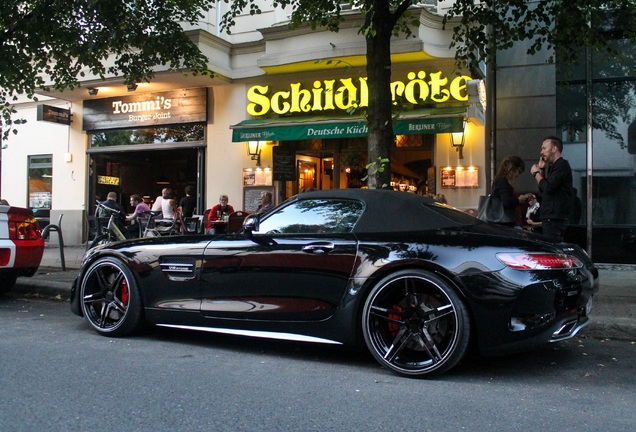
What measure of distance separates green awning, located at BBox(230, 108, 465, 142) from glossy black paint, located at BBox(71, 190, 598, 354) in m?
5.88

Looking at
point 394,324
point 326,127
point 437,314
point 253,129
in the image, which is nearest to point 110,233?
point 253,129

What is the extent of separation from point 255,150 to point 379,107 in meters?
6.20

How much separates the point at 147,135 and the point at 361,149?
18.7 feet

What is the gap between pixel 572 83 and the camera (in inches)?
426

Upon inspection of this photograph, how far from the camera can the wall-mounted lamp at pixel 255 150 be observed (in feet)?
41.7

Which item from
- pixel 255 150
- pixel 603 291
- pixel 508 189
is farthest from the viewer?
pixel 255 150

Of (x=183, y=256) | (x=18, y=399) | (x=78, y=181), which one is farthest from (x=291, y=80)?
(x=18, y=399)

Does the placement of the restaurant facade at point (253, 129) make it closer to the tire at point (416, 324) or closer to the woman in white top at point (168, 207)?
the woman in white top at point (168, 207)

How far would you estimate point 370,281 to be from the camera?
3.96 metres

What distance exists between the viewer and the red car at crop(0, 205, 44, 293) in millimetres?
6738

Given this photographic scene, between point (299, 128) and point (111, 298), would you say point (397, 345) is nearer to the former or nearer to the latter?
point (111, 298)

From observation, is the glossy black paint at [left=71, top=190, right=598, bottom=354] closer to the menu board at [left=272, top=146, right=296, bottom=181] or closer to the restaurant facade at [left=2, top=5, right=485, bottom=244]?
the restaurant facade at [left=2, top=5, right=485, bottom=244]

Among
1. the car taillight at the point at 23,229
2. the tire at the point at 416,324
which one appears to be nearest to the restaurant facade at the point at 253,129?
the car taillight at the point at 23,229

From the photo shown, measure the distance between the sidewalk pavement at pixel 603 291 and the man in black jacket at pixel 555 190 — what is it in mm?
944
